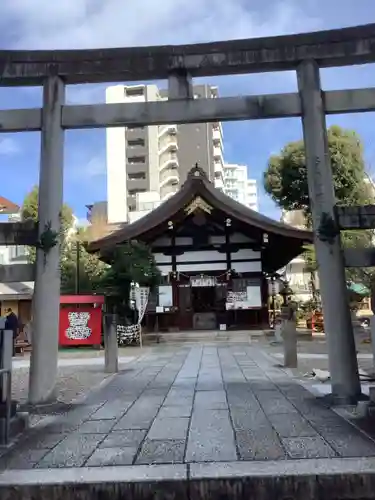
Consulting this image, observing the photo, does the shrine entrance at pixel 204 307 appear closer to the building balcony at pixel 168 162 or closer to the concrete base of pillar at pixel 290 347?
the concrete base of pillar at pixel 290 347

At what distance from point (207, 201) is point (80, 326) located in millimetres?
7283

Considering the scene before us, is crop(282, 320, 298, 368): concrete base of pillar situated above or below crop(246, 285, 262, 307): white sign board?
below

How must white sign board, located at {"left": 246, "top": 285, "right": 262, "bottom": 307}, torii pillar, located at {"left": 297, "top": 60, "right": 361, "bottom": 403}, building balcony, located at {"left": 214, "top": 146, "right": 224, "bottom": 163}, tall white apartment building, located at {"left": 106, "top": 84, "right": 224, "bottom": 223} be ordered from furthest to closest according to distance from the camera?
building balcony, located at {"left": 214, "top": 146, "right": 224, "bottom": 163} → tall white apartment building, located at {"left": 106, "top": 84, "right": 224, "bottom": 223} → white sign board, located at {"left": 246, "top": 285, "right": 262, "bottom": 307} → torii pillar, located at {"left": 297, "top": 60, "right": 361, "bottom": 403}

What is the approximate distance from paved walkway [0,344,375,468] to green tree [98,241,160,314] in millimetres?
10088

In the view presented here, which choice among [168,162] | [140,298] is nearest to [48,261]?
[140,298]

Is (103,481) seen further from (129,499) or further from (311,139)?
(311,139)

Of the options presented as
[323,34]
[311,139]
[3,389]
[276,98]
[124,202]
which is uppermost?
[124,202]

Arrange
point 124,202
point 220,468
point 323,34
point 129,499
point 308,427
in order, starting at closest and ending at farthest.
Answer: point 129,499 < point 220,468 < point 308,427 < point 323,34 < point 124,202

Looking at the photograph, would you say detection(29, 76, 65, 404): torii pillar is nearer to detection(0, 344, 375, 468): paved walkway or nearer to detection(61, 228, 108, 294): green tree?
detection(0, 344, 375, 468): paved walkway

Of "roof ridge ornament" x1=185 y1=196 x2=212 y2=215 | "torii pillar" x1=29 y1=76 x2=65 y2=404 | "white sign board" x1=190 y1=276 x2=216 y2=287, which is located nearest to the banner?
"white sign board" x1=190 y1=276 x2=216 y2=287

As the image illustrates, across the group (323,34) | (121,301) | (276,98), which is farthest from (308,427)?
(121,301)

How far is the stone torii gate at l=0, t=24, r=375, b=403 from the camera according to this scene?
7.39 metres

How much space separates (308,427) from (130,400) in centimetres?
305

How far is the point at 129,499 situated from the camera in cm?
390
